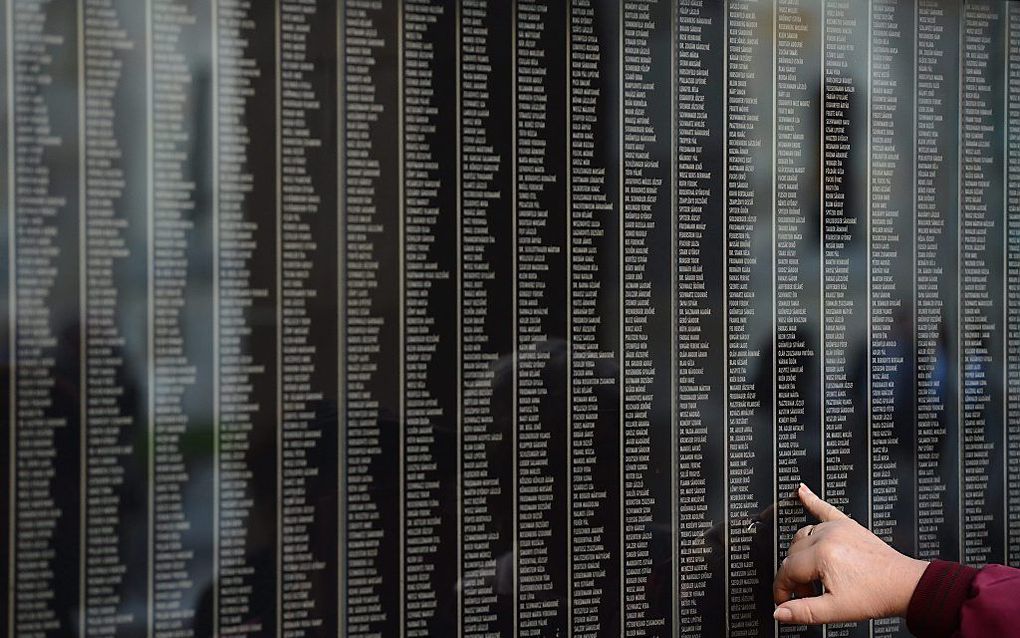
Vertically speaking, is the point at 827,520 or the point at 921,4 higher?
the point at 921,4

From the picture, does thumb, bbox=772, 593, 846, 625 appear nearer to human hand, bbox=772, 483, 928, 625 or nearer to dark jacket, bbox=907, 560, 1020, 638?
human hand, bbox=772, 483, 928, 625

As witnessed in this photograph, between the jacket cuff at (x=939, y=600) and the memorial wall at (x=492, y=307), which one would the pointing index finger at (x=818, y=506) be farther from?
the jacket cuff at (x=939, y=600)

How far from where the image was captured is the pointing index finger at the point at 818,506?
58.2 inches

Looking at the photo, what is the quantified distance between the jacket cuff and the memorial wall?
24cm

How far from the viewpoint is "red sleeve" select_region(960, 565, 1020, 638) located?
1259 mm

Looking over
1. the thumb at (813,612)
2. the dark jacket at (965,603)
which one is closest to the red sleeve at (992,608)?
the dark jacket at (965,603)

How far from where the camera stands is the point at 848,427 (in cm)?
157

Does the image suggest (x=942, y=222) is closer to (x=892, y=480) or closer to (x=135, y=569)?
(x=892, y=480)

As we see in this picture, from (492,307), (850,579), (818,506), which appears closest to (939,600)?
(850,579)

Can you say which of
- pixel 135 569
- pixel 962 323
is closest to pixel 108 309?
pixel 135 569

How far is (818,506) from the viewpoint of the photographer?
4.92 ft

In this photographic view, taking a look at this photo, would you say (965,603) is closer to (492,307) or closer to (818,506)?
(818,506)

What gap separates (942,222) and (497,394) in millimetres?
1105

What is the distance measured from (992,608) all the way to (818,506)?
34cm
